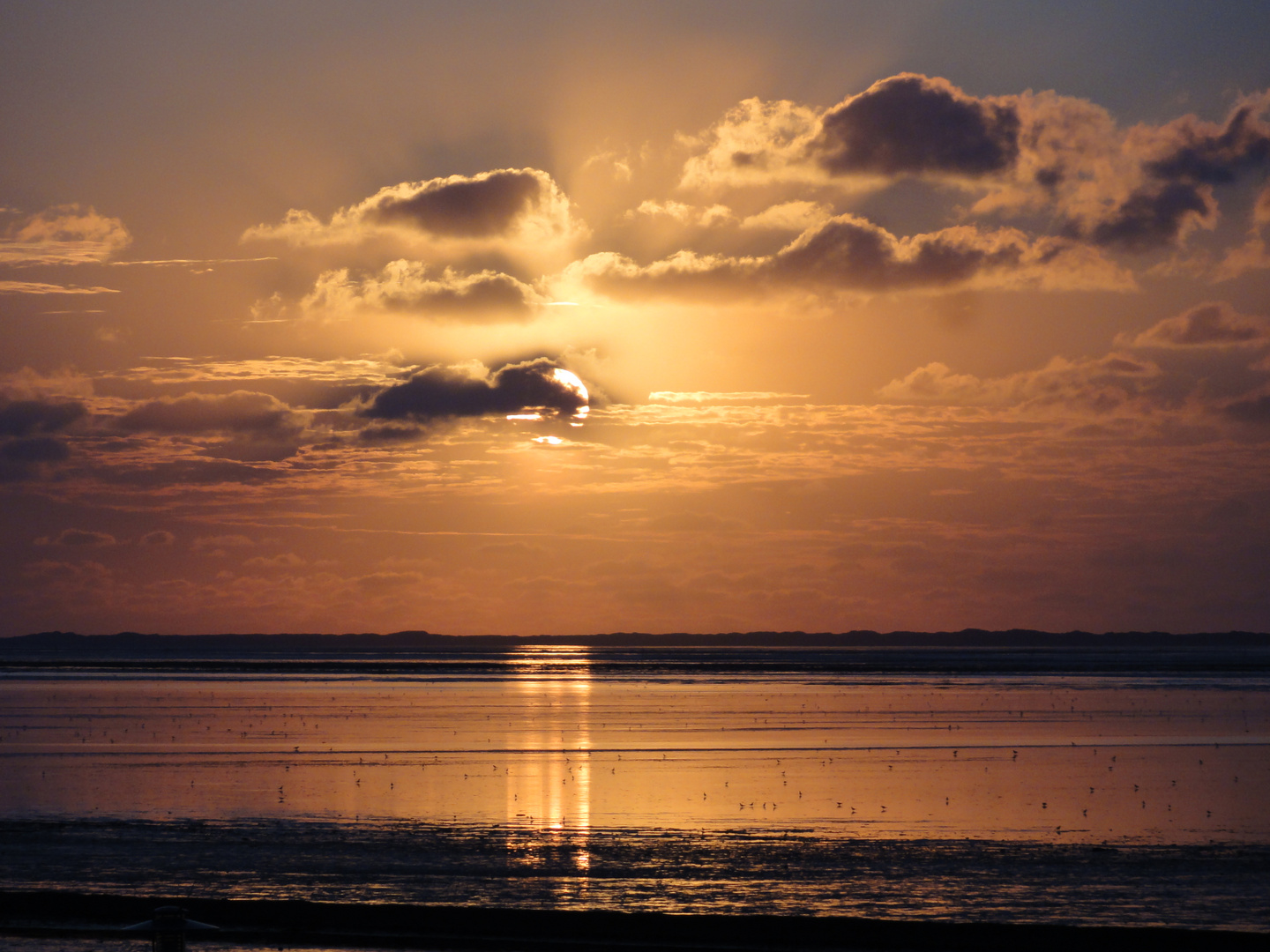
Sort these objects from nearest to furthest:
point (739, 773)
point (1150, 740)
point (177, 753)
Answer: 1. point (739, 773)
2. point (177, 753)
3. point (1150, 740)

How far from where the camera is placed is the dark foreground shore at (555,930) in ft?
54.6

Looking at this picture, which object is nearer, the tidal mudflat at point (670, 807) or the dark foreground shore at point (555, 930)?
the dark foreground shore at point (555, 930)

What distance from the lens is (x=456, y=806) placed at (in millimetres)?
31484

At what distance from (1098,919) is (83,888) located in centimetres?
1749

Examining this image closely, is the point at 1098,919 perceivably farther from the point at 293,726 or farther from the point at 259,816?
the point at 293,726

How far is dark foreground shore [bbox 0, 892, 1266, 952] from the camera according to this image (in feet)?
54.6

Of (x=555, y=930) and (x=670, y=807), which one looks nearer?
(x=555, y=930)

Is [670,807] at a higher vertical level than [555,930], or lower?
lower

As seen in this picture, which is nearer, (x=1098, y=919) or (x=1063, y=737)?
(x=1098, y=919)

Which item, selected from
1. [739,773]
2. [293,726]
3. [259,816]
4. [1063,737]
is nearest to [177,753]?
[293,726]

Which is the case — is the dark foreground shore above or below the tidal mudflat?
above

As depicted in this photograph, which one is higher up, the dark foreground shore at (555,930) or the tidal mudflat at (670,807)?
the dark foreground shore at (555,930)

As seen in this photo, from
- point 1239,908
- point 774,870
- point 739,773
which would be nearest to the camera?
point 1239,908

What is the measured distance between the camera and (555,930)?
1741cm
